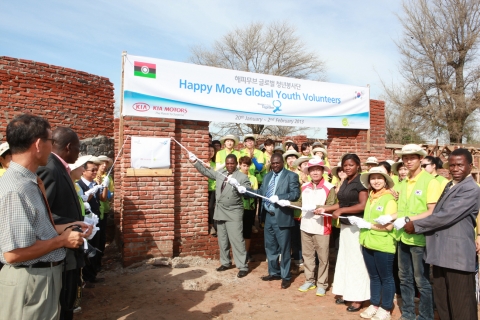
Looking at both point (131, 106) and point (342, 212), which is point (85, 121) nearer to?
point (131, 106)

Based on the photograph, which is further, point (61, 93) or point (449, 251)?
point (61, 93)

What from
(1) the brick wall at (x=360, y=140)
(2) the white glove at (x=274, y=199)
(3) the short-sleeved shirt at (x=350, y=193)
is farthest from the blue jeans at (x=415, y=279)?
(1) the brick wall at (x=360, y=140)

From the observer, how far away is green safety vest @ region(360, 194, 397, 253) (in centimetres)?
434

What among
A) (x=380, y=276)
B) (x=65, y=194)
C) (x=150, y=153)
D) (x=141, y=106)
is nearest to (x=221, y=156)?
(x=150, y=153)

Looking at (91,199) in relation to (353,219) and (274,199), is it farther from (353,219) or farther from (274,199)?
(353,219)

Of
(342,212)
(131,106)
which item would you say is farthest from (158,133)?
(342,212)

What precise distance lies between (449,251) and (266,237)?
2793 millimetres

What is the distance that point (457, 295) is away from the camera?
3.71 meters

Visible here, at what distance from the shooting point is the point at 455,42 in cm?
2206

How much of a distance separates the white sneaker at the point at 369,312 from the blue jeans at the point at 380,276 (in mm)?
50

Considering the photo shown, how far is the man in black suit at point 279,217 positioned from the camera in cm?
568

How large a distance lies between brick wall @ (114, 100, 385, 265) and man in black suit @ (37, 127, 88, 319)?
295cm

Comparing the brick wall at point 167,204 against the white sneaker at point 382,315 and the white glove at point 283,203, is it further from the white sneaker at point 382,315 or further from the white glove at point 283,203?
the white sneaker at point 382,315

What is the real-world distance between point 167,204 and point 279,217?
2036 mm
